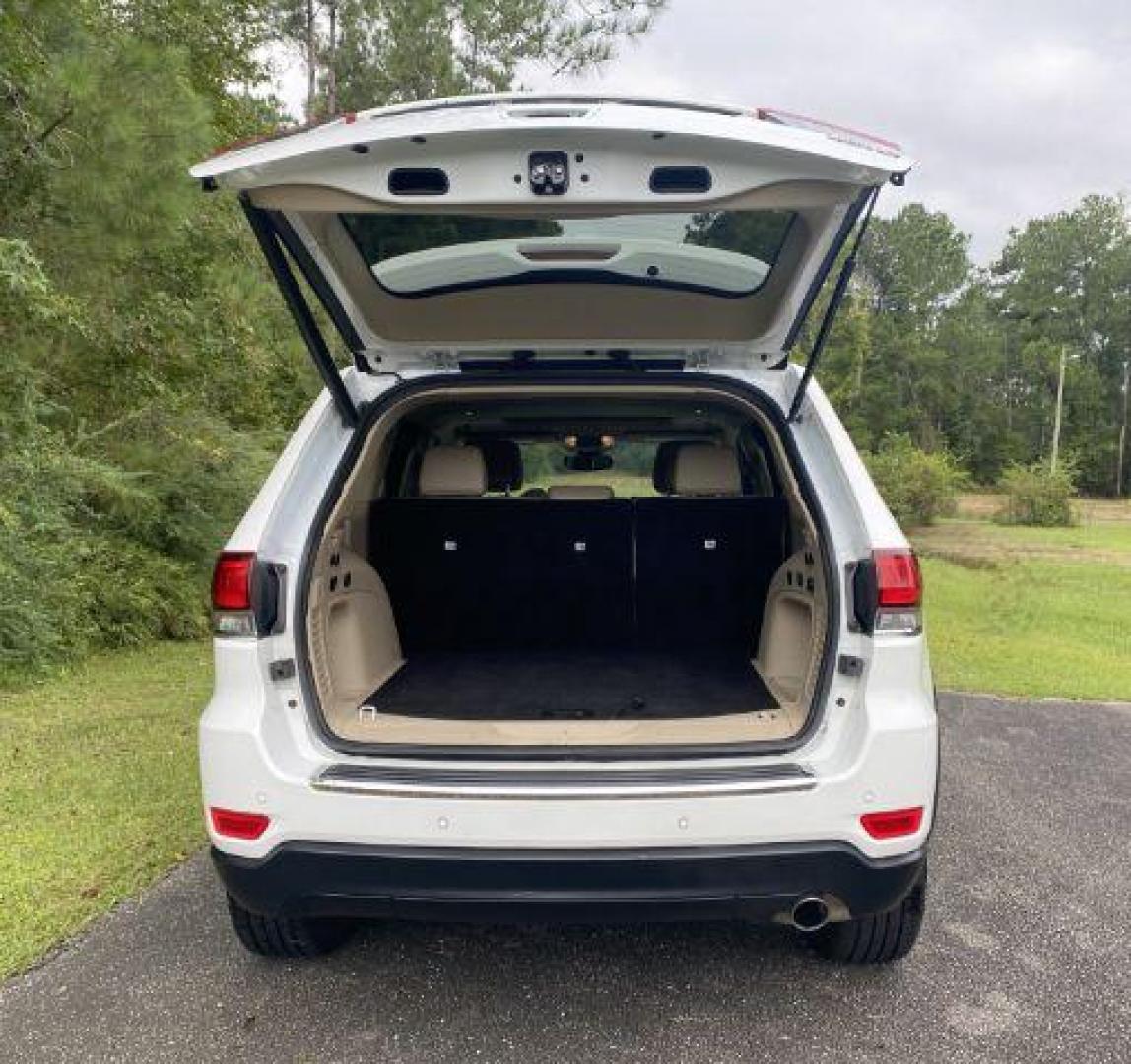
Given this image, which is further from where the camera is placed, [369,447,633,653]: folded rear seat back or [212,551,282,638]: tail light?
A: [369,447,633,653]: folded rear seat back

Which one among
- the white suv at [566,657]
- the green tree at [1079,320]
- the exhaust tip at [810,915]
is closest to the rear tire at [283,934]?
the white suv at [566,657]

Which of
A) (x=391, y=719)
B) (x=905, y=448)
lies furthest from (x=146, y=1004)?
(x=905, y=448)

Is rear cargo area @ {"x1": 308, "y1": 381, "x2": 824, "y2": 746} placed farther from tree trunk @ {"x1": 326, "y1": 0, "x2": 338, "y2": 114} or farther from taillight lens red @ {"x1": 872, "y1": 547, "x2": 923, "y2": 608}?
tree trunk @ {"x1": 326, "y1": 0, "x2": 338, "y2": 114}

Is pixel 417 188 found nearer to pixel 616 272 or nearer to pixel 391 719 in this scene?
pixel 616 272

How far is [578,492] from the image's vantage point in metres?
3.74

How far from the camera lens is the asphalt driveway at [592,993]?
2186mm

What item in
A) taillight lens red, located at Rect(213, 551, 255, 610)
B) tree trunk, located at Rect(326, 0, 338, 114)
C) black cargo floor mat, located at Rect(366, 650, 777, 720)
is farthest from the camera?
tree trunk, located at Rect(326, 0, 338, 114)

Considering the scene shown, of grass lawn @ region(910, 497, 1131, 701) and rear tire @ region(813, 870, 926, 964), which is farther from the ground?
rear tire @ region(813, 870, 926, 964)

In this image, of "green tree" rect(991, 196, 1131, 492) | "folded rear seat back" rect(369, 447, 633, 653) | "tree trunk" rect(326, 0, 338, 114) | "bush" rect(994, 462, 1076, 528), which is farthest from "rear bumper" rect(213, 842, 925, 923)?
"green tree" rect(991, 196, 1131, 492)

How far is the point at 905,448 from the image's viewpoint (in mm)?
26781

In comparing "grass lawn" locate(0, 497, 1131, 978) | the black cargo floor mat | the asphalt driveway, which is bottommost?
"grass lawn" locate(0, 497, 1131, 978)

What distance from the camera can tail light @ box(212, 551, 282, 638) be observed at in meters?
2.15

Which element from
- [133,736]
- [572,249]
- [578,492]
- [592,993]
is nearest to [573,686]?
[578,492]

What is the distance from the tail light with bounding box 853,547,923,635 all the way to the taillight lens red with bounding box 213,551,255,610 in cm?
141
